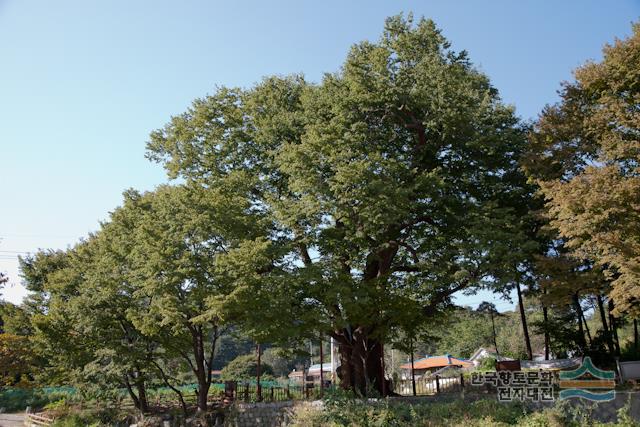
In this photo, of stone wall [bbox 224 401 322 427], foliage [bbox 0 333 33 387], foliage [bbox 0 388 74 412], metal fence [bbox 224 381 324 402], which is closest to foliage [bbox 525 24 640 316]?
stone wall [bbox 224 401 322 427]

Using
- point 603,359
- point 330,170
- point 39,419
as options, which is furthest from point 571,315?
point 39,419

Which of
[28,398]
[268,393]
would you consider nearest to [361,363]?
[268,393]

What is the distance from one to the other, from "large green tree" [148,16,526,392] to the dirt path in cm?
1728

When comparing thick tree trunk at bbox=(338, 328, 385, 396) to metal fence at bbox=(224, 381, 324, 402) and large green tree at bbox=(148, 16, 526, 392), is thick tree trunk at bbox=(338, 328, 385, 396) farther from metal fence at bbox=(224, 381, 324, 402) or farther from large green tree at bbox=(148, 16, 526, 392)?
metal fence at bbox=(224, 381, 324, 402)

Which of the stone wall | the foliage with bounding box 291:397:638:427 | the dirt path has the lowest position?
the dirt path

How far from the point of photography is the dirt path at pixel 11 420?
2564 centimetres

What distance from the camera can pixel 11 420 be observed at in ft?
91.4

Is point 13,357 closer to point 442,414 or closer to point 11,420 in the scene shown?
point 11,420

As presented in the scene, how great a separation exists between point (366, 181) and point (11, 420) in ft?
87.3

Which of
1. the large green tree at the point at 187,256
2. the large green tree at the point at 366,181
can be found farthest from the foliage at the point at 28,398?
the large green tree at the point at 366,181

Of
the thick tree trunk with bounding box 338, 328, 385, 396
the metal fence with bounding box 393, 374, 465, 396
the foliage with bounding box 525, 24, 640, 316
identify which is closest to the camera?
the foliage with bounding box 525, 24, 640, 316

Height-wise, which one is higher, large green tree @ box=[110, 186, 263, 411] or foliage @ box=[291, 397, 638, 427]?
large green tree @ box=[110, 186, 263, 411]

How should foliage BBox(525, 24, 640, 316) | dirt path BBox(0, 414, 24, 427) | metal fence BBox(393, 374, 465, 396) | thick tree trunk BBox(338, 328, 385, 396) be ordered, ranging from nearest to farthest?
foliage BBox(525, 24, 640, 316)
thick tree trunk BBox(338, 328, 385, 396)
metal fence BBox(393, 374, 465, 396)
dirt path BBox(0, 414, 24, 427)

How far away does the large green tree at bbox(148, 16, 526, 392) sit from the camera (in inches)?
616
